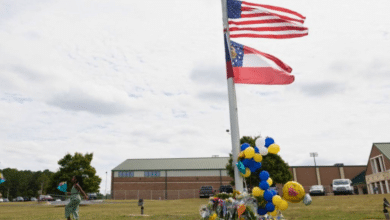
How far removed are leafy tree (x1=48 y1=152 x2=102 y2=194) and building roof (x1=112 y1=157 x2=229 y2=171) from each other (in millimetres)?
32876

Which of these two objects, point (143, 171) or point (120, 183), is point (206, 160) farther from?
point (120, 183)

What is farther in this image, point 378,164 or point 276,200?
point 378,164

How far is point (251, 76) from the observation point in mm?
8781

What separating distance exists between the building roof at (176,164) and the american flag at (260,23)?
181 ft

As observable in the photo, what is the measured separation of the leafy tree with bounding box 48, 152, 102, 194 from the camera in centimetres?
3117

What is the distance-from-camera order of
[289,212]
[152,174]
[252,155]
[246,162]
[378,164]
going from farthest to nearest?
[152,174] < [378,164] < [289,212] < [246,162] < [252,155]

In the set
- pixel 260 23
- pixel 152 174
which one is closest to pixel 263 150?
pixel 260 23

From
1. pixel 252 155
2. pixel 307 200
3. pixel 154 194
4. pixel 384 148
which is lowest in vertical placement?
pixel 154 194

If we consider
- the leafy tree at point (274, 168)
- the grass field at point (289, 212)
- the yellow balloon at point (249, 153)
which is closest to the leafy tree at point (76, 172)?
the grass field at point (289, 212)

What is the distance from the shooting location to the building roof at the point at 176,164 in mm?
63875

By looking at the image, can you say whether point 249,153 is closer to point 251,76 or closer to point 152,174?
point 251,76

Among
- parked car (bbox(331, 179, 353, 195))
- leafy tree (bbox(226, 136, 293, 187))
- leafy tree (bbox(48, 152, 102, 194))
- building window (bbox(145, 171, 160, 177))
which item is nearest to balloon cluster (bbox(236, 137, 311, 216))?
leafy tree (bbox(48, 152, 102, 194))

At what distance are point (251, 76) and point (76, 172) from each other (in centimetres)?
2723

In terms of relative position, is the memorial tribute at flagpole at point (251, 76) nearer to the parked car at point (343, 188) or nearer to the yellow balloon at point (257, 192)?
the yellow balloon at point (257, 192)
